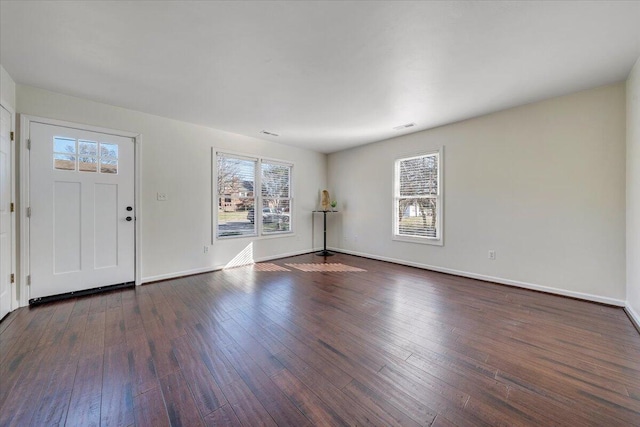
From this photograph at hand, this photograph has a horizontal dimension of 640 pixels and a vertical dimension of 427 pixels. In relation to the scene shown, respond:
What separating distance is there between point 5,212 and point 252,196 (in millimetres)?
3033

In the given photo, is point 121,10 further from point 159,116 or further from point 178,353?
point 178,353

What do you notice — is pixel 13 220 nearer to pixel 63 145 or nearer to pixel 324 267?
A: pixel 63 145

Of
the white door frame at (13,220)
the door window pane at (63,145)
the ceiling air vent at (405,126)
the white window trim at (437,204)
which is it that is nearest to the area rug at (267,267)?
the white window trim at (437,204)

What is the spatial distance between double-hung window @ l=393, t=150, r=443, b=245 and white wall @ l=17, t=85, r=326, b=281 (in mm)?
2944

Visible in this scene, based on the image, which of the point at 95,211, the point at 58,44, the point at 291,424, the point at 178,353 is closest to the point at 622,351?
the point at 291,424

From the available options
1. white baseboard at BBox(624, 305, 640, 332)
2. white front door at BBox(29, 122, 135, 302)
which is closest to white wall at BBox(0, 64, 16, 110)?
white front door at BBox(29, 122, 135, 302)

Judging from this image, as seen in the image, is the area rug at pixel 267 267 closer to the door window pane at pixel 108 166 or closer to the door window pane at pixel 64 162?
the door window pane at pixel 108 166

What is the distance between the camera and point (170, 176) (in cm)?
377

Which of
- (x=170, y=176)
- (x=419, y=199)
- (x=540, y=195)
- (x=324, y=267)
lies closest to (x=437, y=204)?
(x=419, y=199)

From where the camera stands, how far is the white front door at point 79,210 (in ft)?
9.29

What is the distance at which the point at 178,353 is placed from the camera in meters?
1.86

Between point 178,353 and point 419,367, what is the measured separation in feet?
5.85

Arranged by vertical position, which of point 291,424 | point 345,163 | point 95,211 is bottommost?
point 291,424

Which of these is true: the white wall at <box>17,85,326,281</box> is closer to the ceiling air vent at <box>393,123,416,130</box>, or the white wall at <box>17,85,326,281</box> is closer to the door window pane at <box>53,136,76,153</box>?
the door window pane at <box>53,136,76,153</box>
